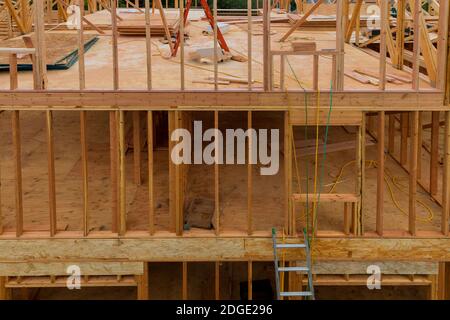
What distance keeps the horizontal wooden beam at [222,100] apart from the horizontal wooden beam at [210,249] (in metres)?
2.07

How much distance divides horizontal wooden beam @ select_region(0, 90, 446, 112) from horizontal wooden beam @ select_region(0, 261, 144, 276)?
2467 mm

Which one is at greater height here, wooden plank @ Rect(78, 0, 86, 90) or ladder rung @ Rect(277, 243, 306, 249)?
wooden plank @ Rect(78, 0, 86, 90)

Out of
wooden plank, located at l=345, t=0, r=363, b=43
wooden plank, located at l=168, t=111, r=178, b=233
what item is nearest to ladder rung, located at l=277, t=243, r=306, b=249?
wooden plank, located at l=168, t=111, r=178, b=233

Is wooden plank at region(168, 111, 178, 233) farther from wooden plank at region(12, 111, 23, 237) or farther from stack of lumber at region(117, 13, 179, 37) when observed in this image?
stack of lumber at region(117, 13, 179, 37)

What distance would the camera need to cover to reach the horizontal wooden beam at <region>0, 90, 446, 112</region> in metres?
8.16

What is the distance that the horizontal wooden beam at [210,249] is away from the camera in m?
8.53

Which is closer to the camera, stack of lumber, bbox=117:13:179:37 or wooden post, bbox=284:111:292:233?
wooden post, bbox=284:111:292:233

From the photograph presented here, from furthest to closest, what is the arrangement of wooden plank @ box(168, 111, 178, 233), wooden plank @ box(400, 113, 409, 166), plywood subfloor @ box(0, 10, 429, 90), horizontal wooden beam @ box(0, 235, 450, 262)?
wooden plank @ box(400, 113, 409, 166)
plywood subfloor @ box(0, 10, 429, 90)
horizontal wooden beam @ box(0, 235, 450, 262)
wooden plank @ box(168, 111, 178, 233)

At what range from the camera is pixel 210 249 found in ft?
28.4

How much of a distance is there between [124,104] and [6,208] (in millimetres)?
3218

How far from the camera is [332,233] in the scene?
866 centimetres

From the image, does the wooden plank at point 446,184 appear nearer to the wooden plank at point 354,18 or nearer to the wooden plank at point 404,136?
the wooden plank at point 404,136

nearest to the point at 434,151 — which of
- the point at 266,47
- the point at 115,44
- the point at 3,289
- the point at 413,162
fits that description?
the point at 413,162

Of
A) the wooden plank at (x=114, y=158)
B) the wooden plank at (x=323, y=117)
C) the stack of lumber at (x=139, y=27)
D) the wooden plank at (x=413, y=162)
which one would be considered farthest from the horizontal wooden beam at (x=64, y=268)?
the stack of lumber at (x=139, y=27)
